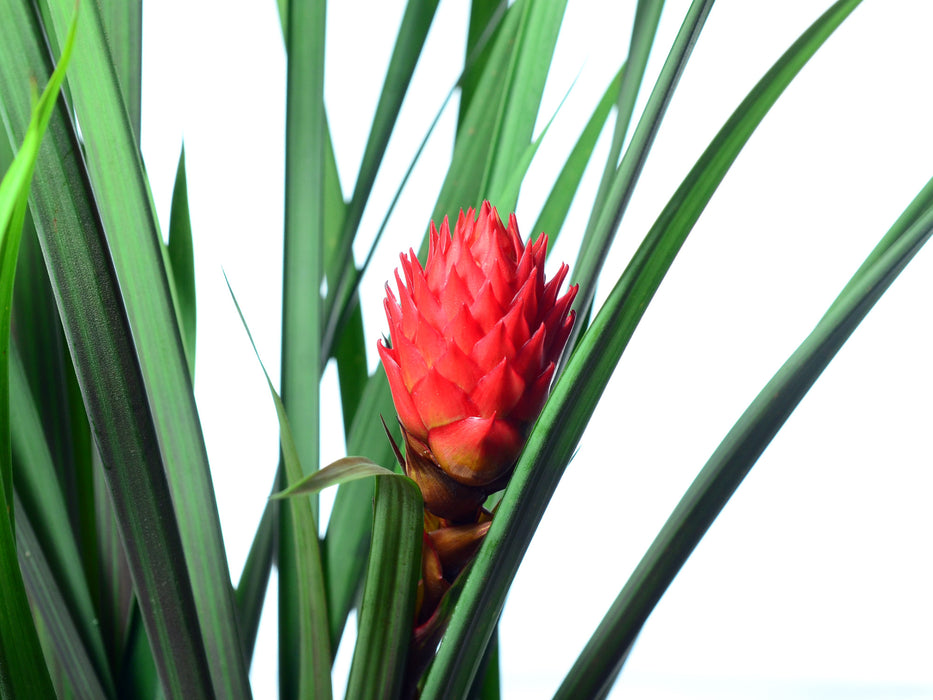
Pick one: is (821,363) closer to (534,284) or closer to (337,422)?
(534,284)

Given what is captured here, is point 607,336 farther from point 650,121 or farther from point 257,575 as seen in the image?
point 257,575

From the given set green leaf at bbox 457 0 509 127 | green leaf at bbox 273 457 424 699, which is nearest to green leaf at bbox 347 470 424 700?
green leaf at bbox 273 457 424 699

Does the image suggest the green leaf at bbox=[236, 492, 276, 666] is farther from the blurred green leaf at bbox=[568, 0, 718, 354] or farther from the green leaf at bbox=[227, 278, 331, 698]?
the blurred green leaf at bbox=[568, 0, 718, 354]

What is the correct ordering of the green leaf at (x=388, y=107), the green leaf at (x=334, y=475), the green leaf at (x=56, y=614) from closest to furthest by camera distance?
the green leaf at (x=334, y=475), the green leaf at (x=56, y=614), the green leaf at (x=388, y=107)

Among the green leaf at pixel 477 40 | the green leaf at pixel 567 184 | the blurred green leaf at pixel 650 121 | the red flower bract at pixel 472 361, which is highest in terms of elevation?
the green leaf at pixel 477 40

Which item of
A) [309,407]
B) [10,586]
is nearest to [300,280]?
[309,407]

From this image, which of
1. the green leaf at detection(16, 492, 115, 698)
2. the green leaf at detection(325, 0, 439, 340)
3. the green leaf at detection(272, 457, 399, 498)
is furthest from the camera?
the green leaf at detection(325, 0, 439, 340)

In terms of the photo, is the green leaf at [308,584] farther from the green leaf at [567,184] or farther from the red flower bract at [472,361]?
the green leaf at [567,184]

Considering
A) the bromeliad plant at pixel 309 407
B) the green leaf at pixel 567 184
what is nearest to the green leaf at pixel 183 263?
the bromeliad plant at pixel 309 407
